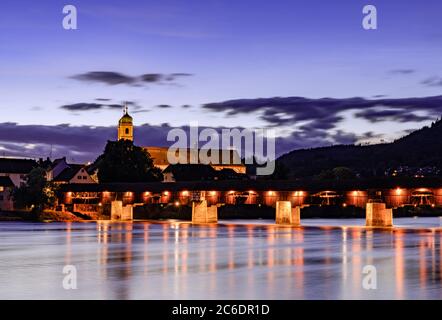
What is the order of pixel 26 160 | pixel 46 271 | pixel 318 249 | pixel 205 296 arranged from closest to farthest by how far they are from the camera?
pixel 205 296, pixel 46 271, pixel 318 249, pixel 26 160

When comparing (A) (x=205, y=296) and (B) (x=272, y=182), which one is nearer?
(A) (x=205, y=296)

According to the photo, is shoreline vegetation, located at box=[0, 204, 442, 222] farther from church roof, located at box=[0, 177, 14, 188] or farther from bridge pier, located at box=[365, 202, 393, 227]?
bridge pier, located at box=[365, 202, 393, 227]

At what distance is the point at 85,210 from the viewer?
132250mm

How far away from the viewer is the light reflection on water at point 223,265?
3403 cm

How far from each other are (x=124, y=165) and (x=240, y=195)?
83.2 feet

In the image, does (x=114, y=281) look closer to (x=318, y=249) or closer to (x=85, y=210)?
(x=318, y=249)

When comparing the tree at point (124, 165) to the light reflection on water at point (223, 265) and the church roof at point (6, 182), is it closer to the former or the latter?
the church roof at point (6, 182)

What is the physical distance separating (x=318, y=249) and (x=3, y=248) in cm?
2363

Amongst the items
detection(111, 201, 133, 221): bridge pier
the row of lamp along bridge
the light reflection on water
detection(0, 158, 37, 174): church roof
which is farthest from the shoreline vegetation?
the light reflection on water

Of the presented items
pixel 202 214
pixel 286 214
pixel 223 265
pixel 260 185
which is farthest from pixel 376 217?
pixel 223 265

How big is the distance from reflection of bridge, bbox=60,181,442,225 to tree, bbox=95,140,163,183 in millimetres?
5120

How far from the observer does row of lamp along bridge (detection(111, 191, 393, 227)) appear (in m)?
86.1
